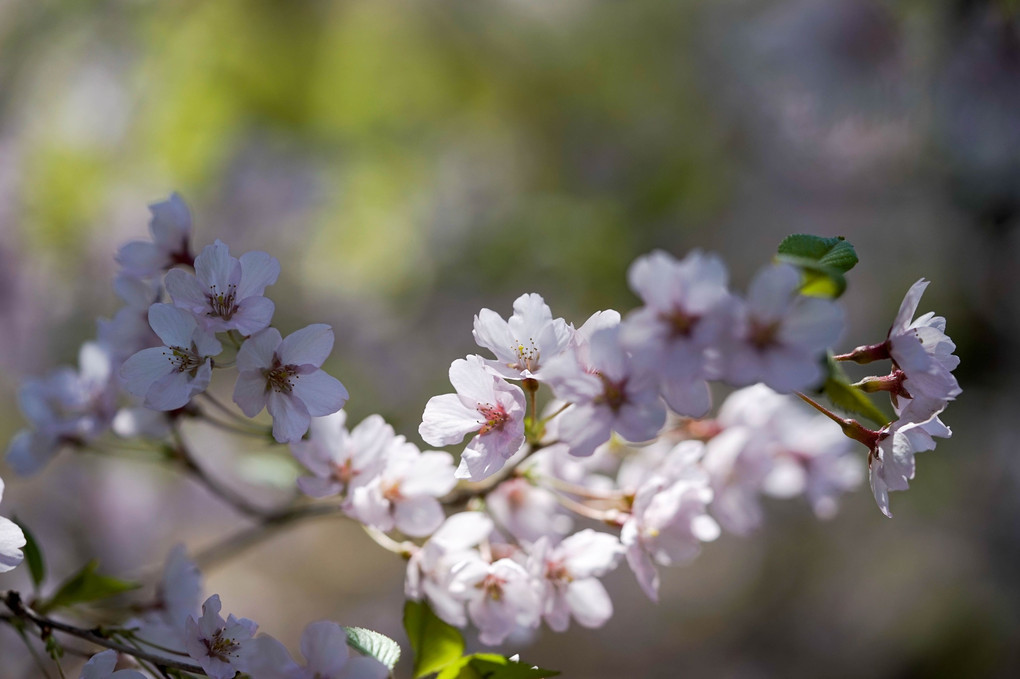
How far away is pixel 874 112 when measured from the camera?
1.63 m

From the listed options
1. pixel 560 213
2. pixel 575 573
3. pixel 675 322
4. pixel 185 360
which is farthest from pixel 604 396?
pixel 560 213

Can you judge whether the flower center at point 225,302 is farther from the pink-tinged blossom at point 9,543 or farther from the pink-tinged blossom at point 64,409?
the pink-tinged blossom at point 64,409

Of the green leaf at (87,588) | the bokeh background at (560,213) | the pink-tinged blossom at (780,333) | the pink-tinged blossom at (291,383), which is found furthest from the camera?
the bokeh background at (560,213)

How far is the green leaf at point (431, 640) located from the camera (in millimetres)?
592

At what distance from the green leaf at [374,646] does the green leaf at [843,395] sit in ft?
1.20

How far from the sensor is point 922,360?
1.69 feet

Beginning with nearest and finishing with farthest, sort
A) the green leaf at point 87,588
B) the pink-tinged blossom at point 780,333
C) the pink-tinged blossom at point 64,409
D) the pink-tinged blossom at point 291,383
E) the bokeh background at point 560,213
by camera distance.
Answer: the pink-tinged blossom at point 780,333 → the pink-tinged blossom at point 291,383 → the green leaf at point 87,588 → the pink-tinged blossom at point 64,409 → the bokeh background at point 560,213

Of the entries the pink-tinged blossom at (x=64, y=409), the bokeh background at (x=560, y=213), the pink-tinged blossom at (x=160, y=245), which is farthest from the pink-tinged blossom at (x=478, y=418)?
the bokeh background at (x=560, y=213)

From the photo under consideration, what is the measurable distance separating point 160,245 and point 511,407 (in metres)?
0.39

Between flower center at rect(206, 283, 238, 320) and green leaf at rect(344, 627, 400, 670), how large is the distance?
10.2 inches

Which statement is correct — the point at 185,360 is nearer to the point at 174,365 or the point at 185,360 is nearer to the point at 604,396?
the point at 174,365

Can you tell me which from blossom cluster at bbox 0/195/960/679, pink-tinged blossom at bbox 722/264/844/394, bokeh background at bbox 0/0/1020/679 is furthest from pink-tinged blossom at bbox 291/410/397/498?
bokeh background at bbox 0/0/1020/679

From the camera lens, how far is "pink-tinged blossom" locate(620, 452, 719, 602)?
0.64m

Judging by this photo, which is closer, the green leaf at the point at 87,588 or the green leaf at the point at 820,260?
the green leaf at the point at 820,260
